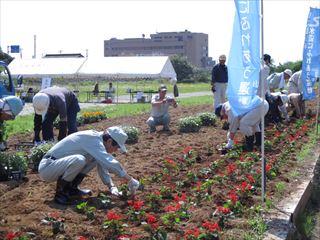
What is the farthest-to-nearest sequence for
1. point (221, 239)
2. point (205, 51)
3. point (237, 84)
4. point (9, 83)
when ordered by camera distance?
point (205, 51), point (9, 83), point (237, 84), point (221, 239)

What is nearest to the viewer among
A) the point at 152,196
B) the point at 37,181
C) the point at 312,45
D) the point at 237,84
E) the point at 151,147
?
the point at 152,196

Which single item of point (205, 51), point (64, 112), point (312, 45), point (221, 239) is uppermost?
point (205, 51)

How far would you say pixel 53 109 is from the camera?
8.25 metres

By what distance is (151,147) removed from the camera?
9672mm

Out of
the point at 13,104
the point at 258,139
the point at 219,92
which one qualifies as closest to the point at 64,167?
the point at 13,104

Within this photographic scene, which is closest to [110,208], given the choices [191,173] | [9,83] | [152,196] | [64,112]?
[152,196]

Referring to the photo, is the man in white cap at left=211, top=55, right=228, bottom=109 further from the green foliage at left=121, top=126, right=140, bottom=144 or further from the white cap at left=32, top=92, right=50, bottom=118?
the white cap at left=32, top=92, right=50, bottom=118

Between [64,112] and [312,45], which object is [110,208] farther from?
[312,45]

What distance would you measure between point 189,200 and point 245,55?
5.83 feet

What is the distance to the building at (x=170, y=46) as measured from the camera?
11938cm

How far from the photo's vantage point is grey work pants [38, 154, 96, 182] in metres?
5.31

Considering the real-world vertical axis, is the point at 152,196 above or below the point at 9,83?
below

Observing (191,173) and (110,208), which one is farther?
(191,173)

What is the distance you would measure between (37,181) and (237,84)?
9.60 ft
